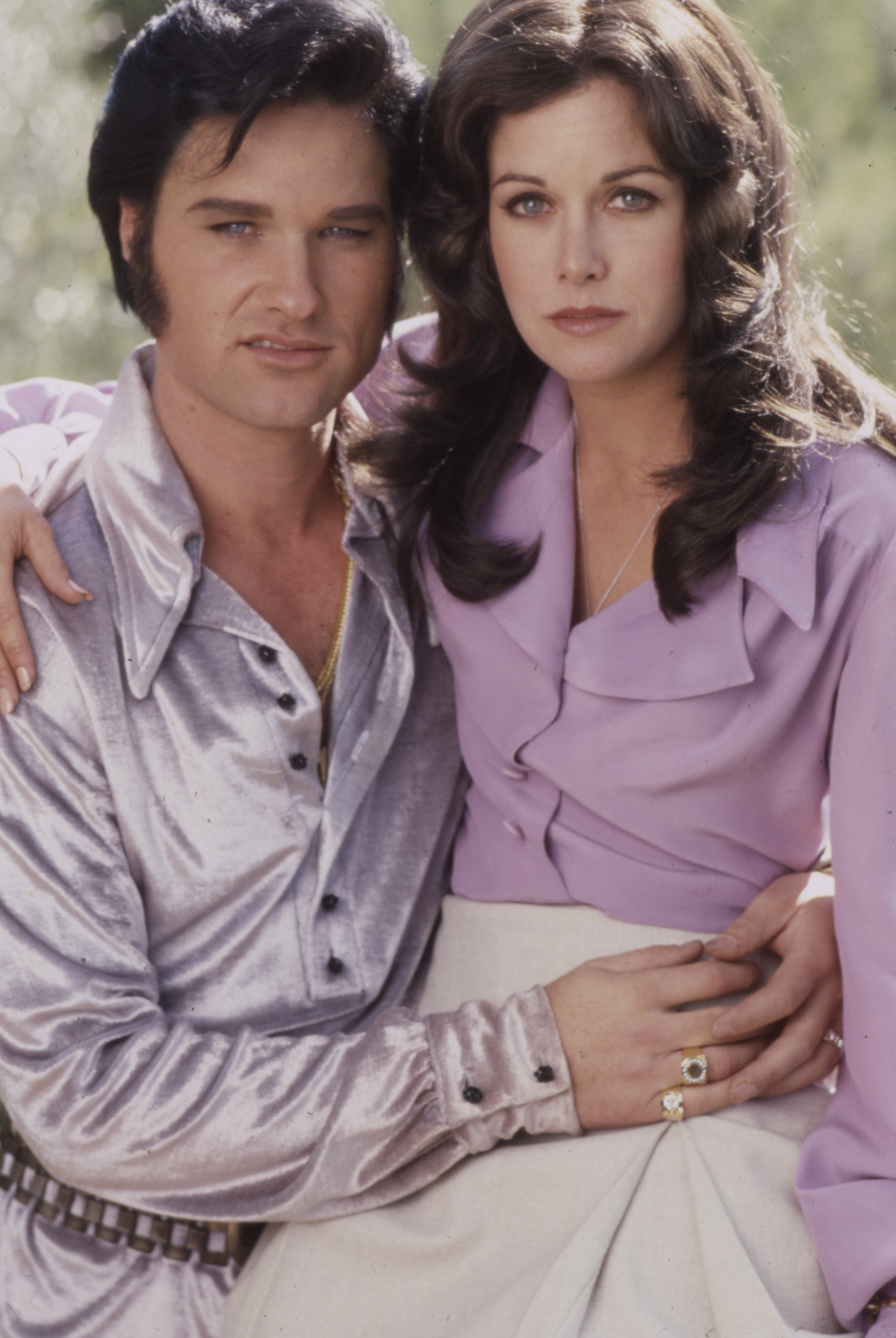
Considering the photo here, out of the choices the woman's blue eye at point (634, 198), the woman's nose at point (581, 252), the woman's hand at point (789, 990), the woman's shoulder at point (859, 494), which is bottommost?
the woman's hand at point (789, 990)

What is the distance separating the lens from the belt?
2.32 meters

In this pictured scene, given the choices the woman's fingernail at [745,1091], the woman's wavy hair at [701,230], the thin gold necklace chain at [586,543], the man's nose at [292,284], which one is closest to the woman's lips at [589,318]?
the woman's wavy hair at [701,230]

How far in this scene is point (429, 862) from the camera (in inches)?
96.9

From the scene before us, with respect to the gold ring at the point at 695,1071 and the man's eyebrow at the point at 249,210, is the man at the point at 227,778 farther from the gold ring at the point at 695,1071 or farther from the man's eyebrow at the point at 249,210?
the gold ring at the point at 695,1071

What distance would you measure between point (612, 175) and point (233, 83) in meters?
0.61

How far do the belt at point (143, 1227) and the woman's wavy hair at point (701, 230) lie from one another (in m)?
1.01

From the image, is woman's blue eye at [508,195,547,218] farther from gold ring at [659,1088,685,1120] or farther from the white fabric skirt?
gold ring at [659,1088,685,1120]

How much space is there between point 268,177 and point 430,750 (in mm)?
901

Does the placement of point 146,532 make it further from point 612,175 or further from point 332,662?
point 612,175

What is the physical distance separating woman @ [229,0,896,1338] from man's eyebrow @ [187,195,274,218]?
0.89ft

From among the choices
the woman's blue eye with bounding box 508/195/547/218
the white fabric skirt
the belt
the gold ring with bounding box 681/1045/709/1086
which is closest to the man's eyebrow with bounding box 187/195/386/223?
the woman's blue eye with bounding box 508/195/547/218

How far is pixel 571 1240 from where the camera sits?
2006mm

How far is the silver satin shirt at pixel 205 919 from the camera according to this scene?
2131 mm

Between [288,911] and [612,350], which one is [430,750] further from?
[612,350]
